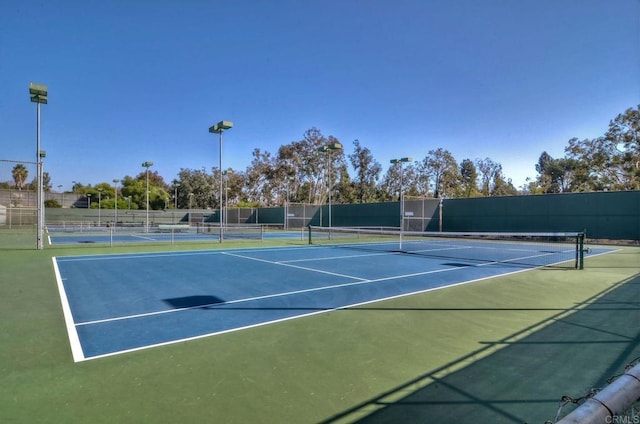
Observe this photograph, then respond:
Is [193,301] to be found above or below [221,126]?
below

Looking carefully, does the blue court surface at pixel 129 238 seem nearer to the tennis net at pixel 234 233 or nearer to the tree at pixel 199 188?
the tennis net at pixel 234 233

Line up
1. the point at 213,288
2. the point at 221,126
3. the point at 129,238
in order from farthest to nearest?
1. the point at 129,238
2. the point at 221,126
3. the point at 213,288

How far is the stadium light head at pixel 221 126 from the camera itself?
723 inches

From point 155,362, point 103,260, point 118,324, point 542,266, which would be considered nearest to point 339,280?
point 118,324

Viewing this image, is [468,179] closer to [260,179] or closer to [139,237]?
[260,179]

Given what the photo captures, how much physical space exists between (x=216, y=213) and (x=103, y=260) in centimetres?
4452

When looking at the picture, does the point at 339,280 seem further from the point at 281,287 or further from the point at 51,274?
the point at 51,274

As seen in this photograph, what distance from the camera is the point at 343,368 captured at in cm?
378

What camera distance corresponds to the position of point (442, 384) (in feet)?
11.3

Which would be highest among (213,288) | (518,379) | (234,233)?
(518,379)

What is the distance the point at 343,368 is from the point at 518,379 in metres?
1.65

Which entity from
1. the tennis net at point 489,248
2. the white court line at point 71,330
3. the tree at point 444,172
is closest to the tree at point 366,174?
the tree at point 444,172

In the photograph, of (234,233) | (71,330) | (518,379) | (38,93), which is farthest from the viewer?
(234,233)

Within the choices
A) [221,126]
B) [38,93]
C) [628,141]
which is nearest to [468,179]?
[628,141]
